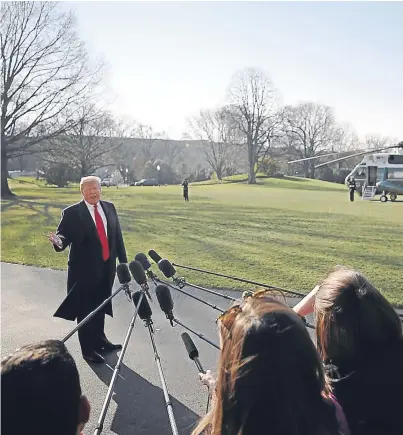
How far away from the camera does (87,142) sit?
67375 millimetres

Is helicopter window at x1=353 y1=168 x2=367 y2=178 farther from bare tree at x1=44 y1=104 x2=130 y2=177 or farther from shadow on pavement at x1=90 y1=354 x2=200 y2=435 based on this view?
shadow on pavement at x1=90 y1=354 x2=200 y2=435

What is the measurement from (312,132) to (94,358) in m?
86.1

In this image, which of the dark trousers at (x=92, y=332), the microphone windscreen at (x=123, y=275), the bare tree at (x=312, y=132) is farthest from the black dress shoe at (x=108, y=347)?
the bare tree at (x=312, y=132)

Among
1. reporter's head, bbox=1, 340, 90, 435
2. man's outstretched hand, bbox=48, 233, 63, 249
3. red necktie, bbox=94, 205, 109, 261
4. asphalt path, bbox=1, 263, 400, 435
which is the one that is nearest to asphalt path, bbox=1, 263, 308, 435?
asphalt path, bbox=1, 263, 400, 435

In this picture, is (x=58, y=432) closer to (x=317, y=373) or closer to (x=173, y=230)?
(x=317, y=373)

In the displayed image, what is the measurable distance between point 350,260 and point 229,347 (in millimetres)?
10592

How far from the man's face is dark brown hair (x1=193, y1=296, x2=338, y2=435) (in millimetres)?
4144

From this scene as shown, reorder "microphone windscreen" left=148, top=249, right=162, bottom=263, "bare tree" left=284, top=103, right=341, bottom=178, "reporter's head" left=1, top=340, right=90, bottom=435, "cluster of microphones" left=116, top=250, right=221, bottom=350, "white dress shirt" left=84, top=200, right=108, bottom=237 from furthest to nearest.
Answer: "bare tree" left=284, top=103, right=341, bottom=178, "white dress shirt" left=84, top=200, right=108, bottom=237, "microphone windscreen" left=148, top=249, right=162, bottom=263, "cluster of microphones" left=116, top=250, right=221, bottom=350, "reporter's head" left=1, top=340, right=90, bottom=435

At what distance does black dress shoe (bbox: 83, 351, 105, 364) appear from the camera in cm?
548

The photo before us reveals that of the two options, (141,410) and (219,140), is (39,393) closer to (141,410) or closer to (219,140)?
(141,410)

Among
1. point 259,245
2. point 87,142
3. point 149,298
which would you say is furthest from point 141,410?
point 87,142

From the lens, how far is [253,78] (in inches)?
2928

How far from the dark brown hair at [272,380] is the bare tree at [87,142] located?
133 feet

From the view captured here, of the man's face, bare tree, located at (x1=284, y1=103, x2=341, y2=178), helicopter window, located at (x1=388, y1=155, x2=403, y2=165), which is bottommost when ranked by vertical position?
the man's face
